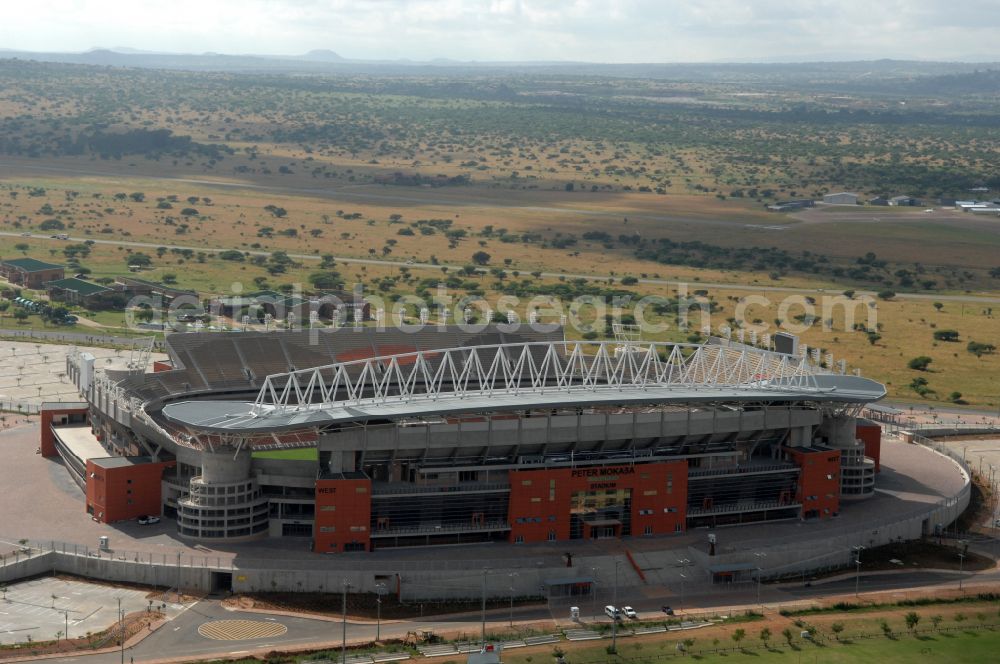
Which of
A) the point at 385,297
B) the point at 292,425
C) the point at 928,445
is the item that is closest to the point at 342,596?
the point at 292,425

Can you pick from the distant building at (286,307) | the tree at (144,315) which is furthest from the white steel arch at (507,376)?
the tree at (144,315)

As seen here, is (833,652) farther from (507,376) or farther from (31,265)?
(31,265)

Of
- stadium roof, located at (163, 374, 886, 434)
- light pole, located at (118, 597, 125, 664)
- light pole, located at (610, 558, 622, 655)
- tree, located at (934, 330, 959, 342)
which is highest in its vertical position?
stadium roof, located at (163, 374, 886, 434)

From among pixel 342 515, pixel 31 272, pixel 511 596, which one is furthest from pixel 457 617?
pixel 31 272

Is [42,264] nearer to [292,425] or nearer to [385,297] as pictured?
[385,297]

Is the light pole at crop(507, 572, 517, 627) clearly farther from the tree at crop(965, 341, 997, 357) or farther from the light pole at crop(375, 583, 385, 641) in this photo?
the tree at crop(965, 341, 997, 357)

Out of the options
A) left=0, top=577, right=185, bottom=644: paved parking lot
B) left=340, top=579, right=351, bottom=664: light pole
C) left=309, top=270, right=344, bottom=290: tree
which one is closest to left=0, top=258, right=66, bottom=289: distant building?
left=309, top=270, right=344, bottom=290: tree
